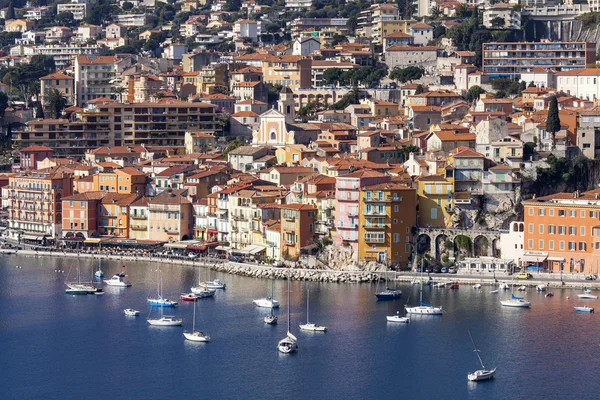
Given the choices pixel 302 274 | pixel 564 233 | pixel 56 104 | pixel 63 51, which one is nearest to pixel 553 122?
pixel 564 233

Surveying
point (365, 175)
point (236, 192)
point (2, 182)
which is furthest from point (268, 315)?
point (2, 182)

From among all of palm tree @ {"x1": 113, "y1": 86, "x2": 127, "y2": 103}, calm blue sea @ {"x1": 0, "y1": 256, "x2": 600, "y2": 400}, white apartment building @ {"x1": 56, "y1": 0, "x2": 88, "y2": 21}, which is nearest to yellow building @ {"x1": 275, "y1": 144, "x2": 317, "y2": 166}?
calm blue sea @ {"x1": 0, "y1": 256, "x2": 600, "y2": 400}

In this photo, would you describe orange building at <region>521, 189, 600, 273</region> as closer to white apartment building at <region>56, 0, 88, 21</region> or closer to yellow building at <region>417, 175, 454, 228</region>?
yellow building at <region>417, 175, 454, 228</region>

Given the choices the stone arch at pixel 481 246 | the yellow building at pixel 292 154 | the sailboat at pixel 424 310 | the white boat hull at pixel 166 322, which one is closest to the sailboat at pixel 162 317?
the white boat hull at pixel 166 322

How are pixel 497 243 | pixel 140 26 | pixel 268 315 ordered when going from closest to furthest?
pixel 268 315 < pixel 497 243 < pixel 140 26

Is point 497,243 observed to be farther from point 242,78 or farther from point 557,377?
point 242,78

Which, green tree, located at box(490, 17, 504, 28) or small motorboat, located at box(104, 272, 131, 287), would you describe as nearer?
small motorboat, located at box(104, 272, 131, 287)

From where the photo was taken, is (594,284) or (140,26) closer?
(594,284)
